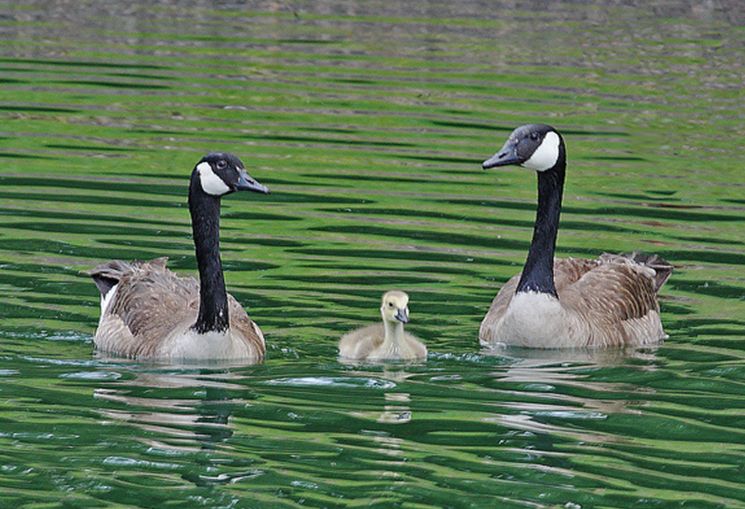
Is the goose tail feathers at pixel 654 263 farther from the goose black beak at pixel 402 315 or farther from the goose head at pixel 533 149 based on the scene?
the goose black beak at pixel 402 315

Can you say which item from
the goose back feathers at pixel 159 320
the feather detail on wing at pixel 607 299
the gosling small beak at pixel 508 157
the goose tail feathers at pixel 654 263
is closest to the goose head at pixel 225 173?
the goose back feathers at pixel 159 320

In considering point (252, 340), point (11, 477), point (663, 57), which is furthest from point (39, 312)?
point (663, 57)

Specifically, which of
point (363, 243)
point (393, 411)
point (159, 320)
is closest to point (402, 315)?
point (393, 411)

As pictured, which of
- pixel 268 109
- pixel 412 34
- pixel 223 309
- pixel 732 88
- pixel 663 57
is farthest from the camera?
pixel 412 34

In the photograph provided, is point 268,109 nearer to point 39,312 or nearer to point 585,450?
point 39,312

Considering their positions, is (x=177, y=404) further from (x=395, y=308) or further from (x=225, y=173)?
(x=225, y=173)

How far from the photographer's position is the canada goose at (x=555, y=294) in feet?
46.9

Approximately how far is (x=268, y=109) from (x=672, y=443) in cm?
1475

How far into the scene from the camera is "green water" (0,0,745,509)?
10.5 metres

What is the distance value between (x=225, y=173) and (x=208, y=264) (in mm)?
764

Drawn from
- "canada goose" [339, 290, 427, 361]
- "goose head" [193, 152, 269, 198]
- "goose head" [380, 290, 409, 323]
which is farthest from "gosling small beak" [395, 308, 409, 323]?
"goose head" [193, 152, 269, 198]

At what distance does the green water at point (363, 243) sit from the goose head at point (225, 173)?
1.33 metres

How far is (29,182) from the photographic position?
1930 cm

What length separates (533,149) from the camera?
14.7 metres
